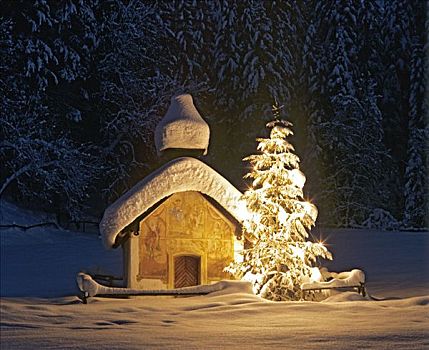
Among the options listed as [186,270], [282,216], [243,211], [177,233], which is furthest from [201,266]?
[282,216]

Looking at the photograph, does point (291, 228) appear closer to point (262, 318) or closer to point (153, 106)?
point (262, 318)

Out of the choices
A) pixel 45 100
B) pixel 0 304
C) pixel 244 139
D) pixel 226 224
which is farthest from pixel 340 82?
pixel 0 304

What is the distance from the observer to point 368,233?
27891 millimetres

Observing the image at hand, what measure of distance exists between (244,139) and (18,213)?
12315 millimetres

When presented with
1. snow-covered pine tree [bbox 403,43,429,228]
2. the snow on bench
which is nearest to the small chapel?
the snow on bench

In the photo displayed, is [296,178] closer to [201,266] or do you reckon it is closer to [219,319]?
[201,266]

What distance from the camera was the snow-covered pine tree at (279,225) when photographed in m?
13.7

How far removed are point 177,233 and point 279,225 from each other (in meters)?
2.41

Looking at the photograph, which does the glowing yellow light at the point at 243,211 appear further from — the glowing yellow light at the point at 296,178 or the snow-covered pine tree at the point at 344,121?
the snow-covered pine tree at the point at 344,121

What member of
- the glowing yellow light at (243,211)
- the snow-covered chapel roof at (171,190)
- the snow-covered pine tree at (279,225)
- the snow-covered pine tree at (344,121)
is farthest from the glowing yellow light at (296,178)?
the snow-covered pine tree at (344,121)

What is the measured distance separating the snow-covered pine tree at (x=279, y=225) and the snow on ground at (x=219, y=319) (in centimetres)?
80

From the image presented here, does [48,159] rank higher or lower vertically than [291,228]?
higher

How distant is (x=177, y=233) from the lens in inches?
592

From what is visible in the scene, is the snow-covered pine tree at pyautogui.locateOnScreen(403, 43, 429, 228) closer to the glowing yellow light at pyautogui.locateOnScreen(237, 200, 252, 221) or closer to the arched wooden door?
the arched wooden door
